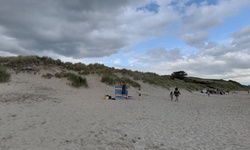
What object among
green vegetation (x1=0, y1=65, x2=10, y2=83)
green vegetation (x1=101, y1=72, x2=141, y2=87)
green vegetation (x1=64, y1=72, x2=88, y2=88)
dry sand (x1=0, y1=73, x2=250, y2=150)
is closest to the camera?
dry sand (x1=0, y1=73, x2=250, y2=150)

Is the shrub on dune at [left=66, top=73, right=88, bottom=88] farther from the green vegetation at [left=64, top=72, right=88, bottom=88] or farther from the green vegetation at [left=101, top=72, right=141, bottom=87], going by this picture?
the green vegetation at [left=101, top=72, right=141, bottom=87]

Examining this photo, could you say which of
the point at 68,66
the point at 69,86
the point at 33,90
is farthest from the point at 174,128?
the point at 68,66

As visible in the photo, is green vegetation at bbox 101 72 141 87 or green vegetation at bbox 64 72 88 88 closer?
green vegetation at bbox 64 72 88 88

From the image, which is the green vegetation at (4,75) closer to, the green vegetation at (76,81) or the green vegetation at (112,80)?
the green vegetation at (76,81)

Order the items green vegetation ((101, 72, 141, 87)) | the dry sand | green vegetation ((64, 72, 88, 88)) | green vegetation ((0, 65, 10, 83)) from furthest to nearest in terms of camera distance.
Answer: green vegetation ((101, 72, 141, 87)) → green vegetation ((64, 72, 88, 88)) → green vegetation ((0, 65, 10, 83)) → the dry sand

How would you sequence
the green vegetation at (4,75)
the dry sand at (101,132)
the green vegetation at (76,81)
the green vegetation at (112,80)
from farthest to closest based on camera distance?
the green vegetation at (112,80) → the green vegetation at (76,81) → the green vegetation at (4,75) → the dry sand at (101,132)

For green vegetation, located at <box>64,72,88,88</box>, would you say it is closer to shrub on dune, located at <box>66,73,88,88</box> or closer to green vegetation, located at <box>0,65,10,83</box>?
shrub on dune, located at <box>66,73,88,88</box>

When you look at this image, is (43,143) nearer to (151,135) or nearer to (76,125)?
(76,125)

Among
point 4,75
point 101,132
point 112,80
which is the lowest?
point 101,132

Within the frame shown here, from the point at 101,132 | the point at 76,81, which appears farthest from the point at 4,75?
the point at 101,132

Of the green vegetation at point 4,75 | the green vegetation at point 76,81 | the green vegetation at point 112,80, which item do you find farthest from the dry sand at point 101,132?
the green vegetation at point 112,80

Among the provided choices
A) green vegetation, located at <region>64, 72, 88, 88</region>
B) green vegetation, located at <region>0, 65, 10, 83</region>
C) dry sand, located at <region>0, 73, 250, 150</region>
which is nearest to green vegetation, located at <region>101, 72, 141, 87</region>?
green vegetation, located at <region>64, 72, 88, 88</region>

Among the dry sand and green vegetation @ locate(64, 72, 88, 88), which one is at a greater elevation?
green vegetation @ locate(64, 72, 88, 88)

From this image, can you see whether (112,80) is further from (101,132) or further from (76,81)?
(101,132)
